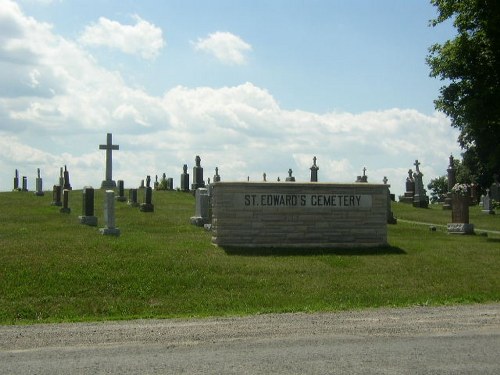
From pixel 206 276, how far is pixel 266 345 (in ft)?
22.0

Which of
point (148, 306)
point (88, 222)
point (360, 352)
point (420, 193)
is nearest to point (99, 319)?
point (148, 306)

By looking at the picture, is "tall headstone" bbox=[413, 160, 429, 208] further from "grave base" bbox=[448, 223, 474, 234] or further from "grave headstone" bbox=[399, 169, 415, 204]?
"grave base" bbox=[448, 223, 474, 234]

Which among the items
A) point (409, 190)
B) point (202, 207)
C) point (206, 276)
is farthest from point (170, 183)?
point (206, 276)

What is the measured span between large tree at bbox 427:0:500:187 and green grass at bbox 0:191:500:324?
20.2ft

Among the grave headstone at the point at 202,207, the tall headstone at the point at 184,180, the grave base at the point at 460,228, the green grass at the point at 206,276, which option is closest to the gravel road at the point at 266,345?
the green grass at the point at 206,276

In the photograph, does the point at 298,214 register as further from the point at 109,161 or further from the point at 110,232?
the point at 109,161

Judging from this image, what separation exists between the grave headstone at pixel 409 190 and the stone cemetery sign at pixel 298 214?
26424 millimetres

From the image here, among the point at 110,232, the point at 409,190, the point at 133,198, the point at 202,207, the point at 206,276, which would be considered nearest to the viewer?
the point at 206,276

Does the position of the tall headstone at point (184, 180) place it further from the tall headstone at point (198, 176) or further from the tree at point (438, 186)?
the tree at point (438, 186)

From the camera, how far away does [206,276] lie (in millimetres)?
15250

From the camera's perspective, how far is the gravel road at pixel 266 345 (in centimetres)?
742

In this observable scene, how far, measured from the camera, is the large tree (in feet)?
84.6

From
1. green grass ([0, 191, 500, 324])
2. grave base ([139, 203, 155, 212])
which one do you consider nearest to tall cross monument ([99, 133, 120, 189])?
grave base ([139, 203, 155, 212])

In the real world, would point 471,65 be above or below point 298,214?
above
